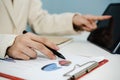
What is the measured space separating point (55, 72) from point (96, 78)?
0.33 feet

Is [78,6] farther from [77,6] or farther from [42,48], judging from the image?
[42,48]

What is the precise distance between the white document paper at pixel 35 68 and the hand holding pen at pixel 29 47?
0.02 m

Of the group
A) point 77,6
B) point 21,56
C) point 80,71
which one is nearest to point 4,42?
point 21,56

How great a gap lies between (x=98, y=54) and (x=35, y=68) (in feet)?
0.93

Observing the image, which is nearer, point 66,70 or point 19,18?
point 66,70

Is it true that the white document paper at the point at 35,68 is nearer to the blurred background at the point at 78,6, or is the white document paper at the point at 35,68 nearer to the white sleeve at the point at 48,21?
the white sleeve at the point at 48,21

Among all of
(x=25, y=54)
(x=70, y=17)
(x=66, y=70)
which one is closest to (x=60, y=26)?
Result: (x=70, y=17)

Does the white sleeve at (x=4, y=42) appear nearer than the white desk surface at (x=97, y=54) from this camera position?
No

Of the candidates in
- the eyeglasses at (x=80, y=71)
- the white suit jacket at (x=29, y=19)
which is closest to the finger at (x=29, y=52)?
the eyeglasses at (x=80, y=71)

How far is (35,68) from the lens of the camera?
0.66 metres

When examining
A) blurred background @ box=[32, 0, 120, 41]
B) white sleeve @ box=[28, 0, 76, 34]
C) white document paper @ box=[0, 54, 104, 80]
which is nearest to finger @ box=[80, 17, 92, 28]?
white sleeve @ box=[28, 0, 76, 34]

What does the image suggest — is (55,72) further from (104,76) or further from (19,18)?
(19,18)

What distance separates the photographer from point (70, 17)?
107 centimetres

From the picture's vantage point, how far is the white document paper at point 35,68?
610 mm
